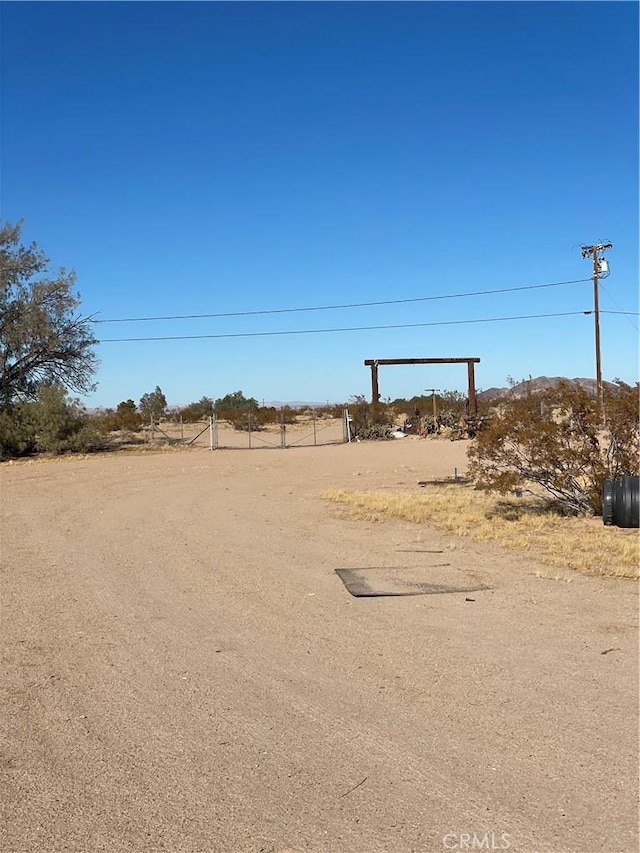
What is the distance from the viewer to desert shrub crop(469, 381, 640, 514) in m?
13.3

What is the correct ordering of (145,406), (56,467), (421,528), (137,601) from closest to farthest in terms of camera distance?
1. (137,601)
2. (421,528)
3. (56,467)
4. (145,406)

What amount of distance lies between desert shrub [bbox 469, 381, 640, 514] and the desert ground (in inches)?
124

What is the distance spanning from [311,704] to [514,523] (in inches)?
328

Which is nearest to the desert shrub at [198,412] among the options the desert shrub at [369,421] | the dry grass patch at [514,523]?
the desert shrub at [369,421]

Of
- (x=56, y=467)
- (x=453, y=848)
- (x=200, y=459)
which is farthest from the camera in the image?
(x=200, y=459)

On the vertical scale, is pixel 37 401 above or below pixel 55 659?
above

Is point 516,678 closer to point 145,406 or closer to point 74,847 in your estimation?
point 74,847

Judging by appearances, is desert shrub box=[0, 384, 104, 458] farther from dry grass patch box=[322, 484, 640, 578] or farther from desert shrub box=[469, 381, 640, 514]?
desert shrub box=[469, 381, 640, 514]

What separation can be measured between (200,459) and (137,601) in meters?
23.0

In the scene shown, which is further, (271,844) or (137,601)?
(137,601)

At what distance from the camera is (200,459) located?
30.9 m

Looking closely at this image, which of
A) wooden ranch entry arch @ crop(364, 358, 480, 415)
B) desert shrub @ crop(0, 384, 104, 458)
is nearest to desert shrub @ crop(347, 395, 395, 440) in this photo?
wooden ranch entry arch @ crop(364, 358, 480, 415)

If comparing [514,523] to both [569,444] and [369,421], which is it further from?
[369,421]

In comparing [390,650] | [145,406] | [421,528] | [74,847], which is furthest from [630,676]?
[145,406]
